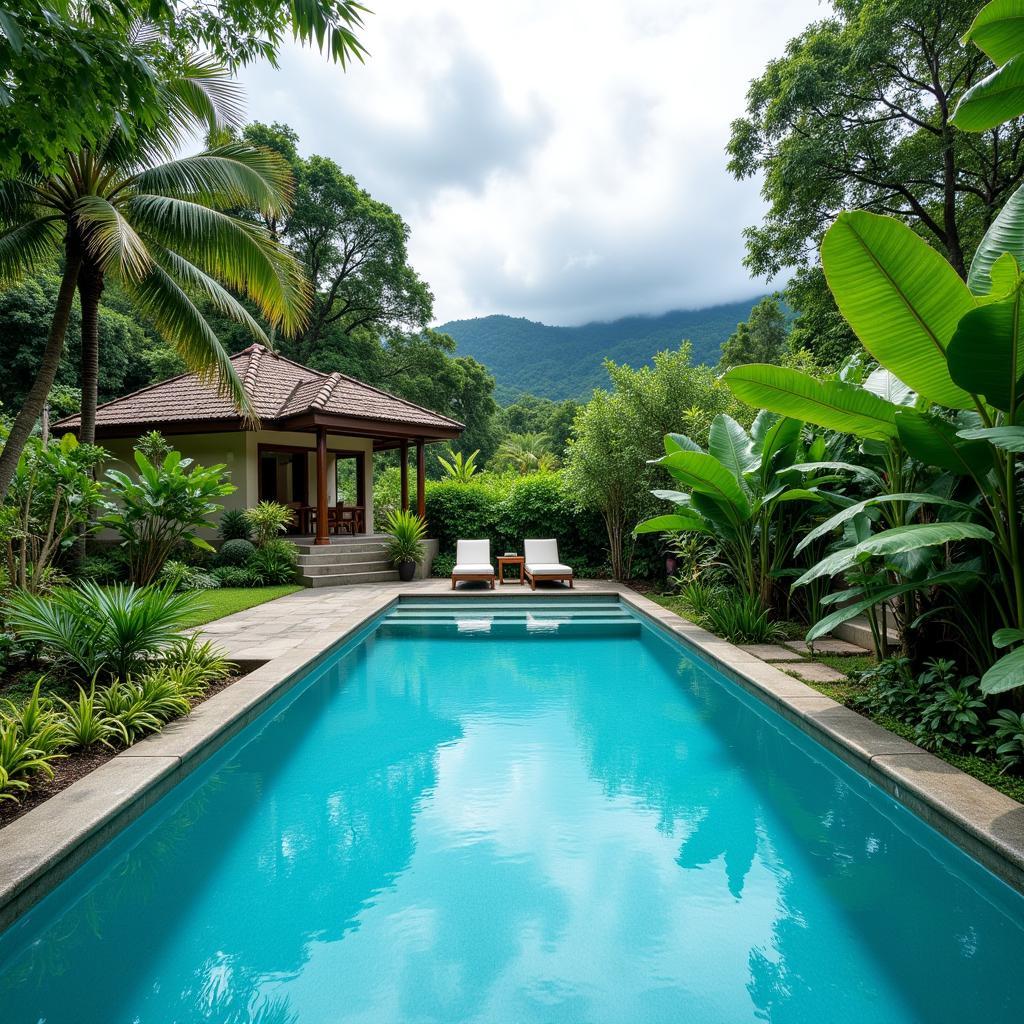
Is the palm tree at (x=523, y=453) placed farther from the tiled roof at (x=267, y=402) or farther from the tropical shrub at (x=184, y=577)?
the tropical shrub at (x=184, y=577)

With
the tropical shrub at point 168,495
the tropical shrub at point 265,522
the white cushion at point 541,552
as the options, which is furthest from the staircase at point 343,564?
the tropical shrub at point 168,495

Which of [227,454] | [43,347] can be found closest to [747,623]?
[227,454]

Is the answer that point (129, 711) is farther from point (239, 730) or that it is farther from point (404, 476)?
point (404, 476)

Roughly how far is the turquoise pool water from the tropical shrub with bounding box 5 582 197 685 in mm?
1208

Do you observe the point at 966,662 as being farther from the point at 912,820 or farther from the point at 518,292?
the point at 518,292

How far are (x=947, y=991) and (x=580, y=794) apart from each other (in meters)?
2.04

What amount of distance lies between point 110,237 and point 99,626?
5174 mm

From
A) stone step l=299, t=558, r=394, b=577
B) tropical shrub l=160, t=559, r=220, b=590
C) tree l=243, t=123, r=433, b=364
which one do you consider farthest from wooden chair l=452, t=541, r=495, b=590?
tree l=243, t=123, r=433, b=364

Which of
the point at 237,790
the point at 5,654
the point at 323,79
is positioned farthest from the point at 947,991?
the point at 323,79

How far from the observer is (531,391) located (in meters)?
66.1

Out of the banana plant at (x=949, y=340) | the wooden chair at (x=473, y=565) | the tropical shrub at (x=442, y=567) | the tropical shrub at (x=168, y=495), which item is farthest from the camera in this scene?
the tropical shrub at (x=442, y=567)

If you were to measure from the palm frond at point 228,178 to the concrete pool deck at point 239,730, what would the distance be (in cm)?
678

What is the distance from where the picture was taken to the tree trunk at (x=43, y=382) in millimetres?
6355

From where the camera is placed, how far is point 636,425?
1170 cm
